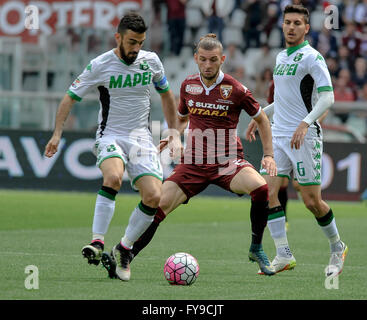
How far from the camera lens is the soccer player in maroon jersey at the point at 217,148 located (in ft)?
26.4

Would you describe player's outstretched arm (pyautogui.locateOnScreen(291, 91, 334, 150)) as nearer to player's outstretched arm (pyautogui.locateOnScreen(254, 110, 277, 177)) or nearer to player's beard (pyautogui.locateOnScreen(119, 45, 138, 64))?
player's outstretched arm (pyautogui.locateOnScreen(254, 110, 277, 177))

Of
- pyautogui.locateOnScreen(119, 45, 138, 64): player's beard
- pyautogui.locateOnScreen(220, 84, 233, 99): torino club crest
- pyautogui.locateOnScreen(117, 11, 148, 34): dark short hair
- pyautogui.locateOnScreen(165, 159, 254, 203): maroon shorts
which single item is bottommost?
pyautogui.locateOnScreen(165, 159, 254, 203): maroon shorts

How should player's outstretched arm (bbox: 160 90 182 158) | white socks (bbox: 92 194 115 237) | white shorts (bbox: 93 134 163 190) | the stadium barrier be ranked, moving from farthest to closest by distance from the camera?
the stadium barrier → player's outstretched arm (bbox: 160 90 182 158) → white shorts (bbox: 93 134 163 190) → white socks (bbox: 92 194 115 237)

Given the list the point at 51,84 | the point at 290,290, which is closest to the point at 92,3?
the point at 51,84

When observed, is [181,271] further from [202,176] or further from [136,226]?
[202,176]

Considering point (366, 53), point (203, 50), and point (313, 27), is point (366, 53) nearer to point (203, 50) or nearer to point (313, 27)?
point (313, 27)

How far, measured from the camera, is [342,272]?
8383mm

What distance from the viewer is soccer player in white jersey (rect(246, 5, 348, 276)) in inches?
329

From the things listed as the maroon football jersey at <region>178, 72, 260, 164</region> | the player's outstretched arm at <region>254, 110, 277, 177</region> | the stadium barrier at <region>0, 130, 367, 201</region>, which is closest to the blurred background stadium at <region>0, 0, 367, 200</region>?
the stadium barrier at <region>0, 130, 367, 201</region>

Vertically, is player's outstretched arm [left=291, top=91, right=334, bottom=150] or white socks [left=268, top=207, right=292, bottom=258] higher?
player's outstretched arm [left=291, top=91, right=334, bottom=150]

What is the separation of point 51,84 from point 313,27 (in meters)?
6.26

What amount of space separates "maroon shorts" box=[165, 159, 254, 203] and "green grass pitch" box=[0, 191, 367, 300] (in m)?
0.78

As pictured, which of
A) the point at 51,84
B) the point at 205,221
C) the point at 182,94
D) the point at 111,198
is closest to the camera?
the point at 111,198

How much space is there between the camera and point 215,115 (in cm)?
820
